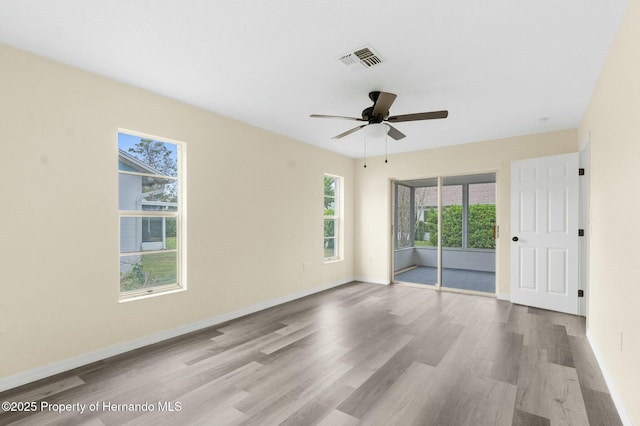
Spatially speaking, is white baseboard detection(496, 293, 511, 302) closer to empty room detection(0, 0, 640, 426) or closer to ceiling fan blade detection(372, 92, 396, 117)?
empty room detection(0, 0, 640, 426)

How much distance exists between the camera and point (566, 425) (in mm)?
1907

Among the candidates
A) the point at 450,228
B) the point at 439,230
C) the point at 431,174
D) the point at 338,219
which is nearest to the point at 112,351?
the point at 338,219

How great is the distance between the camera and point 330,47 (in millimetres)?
2359

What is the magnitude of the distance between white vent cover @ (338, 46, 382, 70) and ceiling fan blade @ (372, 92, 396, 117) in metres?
0.29

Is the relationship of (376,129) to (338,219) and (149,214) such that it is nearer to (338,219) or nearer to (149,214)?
(149,214)

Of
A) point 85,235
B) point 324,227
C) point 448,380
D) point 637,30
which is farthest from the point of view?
point 324,227

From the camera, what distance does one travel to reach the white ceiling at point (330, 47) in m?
1.94

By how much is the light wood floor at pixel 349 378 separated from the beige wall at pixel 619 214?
36 centimetres

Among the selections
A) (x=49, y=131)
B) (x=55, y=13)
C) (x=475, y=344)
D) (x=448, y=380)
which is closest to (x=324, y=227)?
(x=475, y=344)

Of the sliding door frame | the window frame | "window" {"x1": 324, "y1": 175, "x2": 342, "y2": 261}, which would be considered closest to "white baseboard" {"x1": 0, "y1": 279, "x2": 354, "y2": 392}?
"window" {"x1": 324, "y1": 175, "x2": 342, "y2": 261}

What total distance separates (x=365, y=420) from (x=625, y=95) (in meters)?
2.73

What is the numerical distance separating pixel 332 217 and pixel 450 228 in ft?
12.5

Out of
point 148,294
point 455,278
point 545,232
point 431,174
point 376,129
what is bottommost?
point 455,278

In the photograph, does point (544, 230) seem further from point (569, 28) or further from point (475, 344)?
point (569, 28)
